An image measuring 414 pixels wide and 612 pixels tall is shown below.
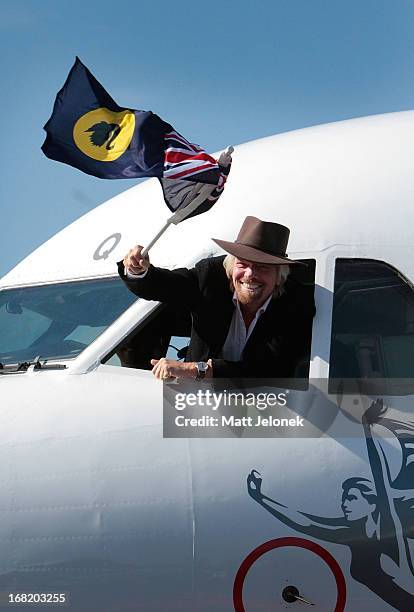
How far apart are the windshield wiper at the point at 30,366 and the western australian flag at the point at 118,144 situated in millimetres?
1165

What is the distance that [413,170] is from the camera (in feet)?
21.5

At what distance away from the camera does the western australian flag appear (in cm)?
597

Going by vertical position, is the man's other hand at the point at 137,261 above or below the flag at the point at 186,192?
below

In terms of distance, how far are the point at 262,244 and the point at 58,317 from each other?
4.75 feet

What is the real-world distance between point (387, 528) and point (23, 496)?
2.00 metres

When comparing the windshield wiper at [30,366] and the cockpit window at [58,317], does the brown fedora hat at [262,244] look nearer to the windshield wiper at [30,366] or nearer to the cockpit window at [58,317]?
the cockpit window at [58,317]

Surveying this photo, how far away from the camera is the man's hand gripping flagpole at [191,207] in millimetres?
5883

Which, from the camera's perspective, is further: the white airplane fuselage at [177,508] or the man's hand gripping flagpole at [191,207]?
the man's hand gripping flagpole at [191,207]

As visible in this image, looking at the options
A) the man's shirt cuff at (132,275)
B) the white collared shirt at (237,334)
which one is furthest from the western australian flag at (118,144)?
the white collared shirt at (237,334)

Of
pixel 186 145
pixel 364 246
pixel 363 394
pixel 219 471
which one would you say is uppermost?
pixel 186 145

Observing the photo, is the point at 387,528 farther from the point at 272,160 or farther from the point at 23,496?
the point at 272,160

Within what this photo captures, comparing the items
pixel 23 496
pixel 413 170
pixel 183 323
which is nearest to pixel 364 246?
pixel 413 170

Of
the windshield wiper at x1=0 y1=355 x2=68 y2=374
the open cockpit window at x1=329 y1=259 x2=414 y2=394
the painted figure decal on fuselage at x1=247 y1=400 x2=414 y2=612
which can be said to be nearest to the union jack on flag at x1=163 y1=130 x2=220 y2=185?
the open cockpit window at x1=329 y1=259 x2=414 y2=394

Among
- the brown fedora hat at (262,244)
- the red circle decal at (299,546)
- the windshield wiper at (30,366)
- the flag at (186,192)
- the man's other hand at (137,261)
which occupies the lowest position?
the red circle decal at (299,546)
